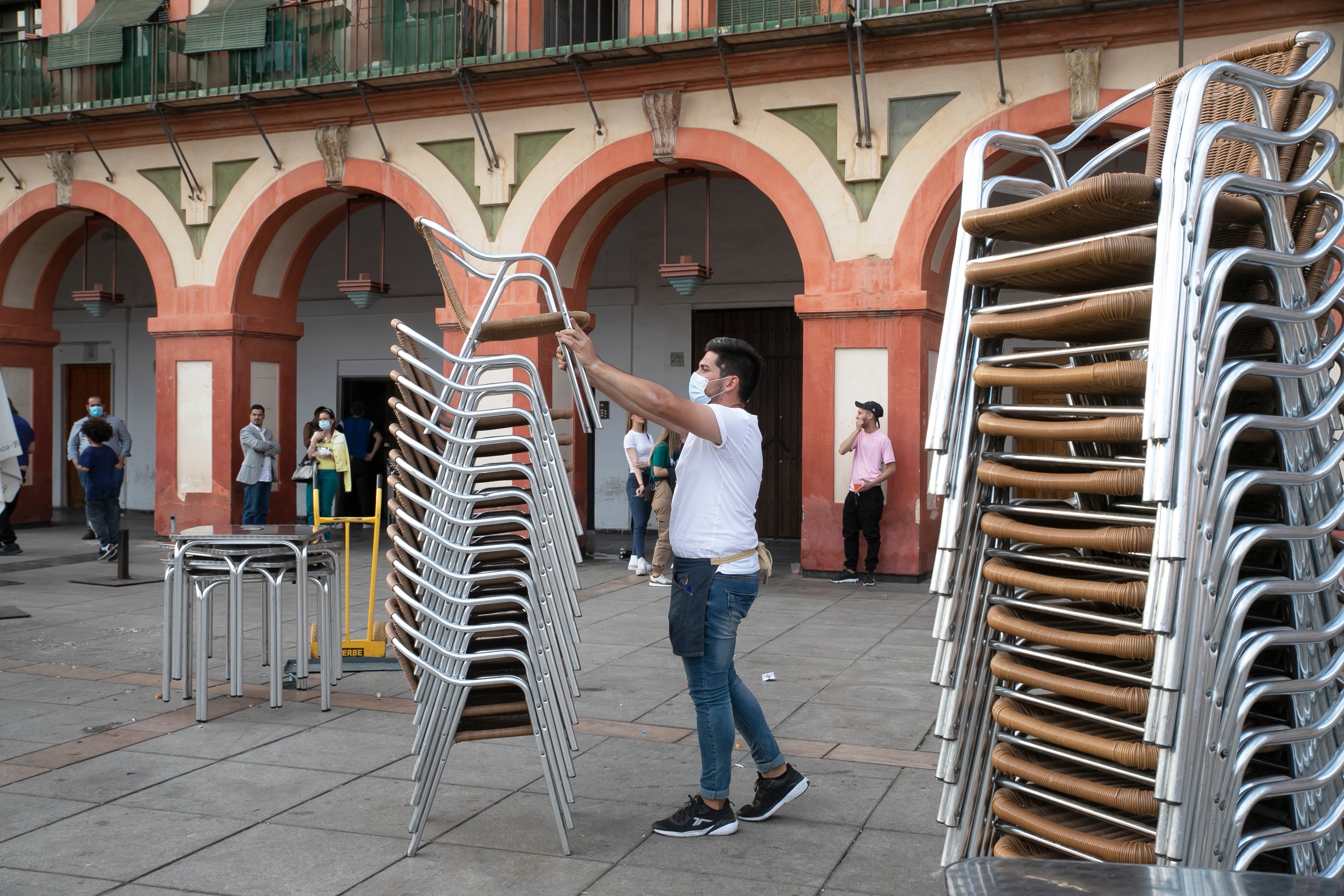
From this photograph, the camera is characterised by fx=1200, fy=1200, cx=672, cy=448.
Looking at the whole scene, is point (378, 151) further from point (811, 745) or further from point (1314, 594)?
point (1314, 594)

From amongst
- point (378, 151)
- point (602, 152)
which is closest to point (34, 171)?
point (378, 151)

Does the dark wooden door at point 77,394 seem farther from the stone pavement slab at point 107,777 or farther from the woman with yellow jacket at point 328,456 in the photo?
the stone pavement slab at point 107,777

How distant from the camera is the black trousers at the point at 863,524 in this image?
37.5 ft

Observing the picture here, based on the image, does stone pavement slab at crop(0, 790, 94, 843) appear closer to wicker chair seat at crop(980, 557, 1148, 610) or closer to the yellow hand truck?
the yellow hand truck

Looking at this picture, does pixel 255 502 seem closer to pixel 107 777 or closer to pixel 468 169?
pixel 468 169

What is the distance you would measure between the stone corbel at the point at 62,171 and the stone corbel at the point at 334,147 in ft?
12.7

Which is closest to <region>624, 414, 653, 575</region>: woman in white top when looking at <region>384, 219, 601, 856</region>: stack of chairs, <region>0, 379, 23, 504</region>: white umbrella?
<region>0, 379, 23, 504</region>: white umbrella

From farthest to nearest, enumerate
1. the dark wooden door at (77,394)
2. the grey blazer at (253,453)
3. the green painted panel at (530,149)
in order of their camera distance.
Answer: the dark wooden door at (77,394)
the grey blazer at (253,453)
the green painted panel at (530,149)

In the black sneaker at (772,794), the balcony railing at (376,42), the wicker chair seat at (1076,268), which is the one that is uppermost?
the balcony railing at (376,42)

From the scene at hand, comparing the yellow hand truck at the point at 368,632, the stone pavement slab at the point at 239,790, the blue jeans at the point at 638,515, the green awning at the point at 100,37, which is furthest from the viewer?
the green awning at the point at 100,37

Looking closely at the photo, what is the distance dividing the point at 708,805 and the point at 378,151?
433 inches

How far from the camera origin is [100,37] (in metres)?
15.1

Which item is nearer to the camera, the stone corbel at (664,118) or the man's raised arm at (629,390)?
the man's raised arm at (629,390)

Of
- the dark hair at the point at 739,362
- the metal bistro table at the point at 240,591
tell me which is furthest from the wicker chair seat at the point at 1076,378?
the metal bistro table at the point at 240,591
